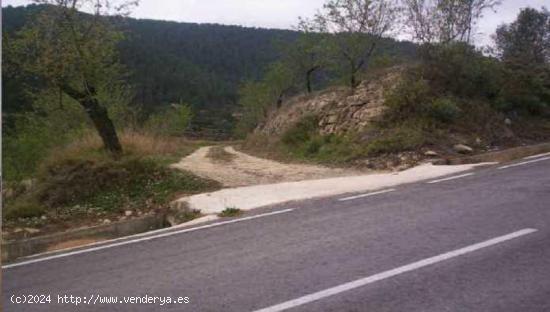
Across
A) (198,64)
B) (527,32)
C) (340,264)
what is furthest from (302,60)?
(198,64)

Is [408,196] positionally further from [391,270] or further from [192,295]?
[192,295]

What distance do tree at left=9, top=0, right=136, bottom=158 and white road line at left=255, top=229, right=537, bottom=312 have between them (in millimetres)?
10594

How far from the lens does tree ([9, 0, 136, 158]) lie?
13039mm

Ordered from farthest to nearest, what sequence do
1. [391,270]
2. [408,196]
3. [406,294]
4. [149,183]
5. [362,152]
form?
[362,152], [149,183], [408,196], [391,270], [406,294]

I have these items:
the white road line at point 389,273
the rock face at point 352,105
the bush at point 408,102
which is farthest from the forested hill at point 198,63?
the white road line at point 389,273

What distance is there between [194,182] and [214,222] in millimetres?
3898

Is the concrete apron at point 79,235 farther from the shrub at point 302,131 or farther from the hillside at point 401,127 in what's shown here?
the shrub at point 302,131

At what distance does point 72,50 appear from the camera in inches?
525

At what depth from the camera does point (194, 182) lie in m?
11.8

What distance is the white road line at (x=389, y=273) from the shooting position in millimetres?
4348

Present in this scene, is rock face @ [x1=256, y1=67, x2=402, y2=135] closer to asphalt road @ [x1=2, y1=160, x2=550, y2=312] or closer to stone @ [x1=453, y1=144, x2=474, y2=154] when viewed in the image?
stone @ [x1=453, y1=144, x2=474, y2=154]

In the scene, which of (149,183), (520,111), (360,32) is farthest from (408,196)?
(360,32)

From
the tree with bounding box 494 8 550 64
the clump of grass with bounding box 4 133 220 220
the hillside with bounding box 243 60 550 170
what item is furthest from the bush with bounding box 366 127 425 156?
the tree with bounding box 494 8 550 64

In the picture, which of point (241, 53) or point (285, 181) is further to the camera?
point (241, 53)
